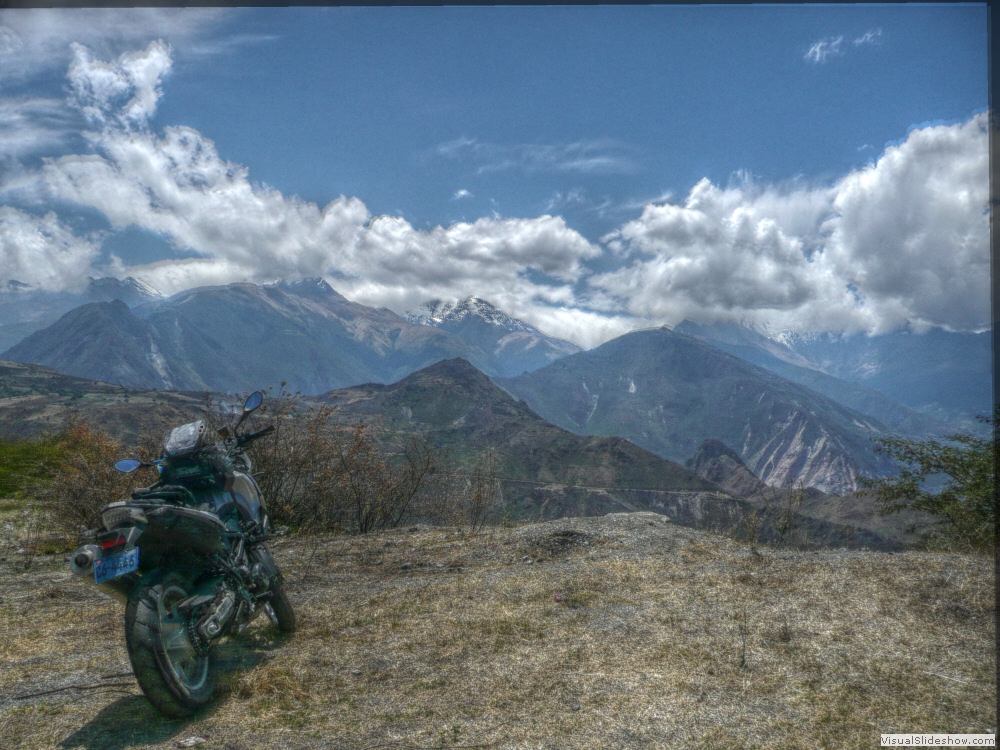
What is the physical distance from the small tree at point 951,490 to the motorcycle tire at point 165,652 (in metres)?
12.6

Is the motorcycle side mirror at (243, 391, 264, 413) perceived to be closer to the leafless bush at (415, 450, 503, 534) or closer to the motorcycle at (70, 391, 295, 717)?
the motorcycle at (70, 391, 295, 717)

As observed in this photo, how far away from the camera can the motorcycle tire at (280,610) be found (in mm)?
5902

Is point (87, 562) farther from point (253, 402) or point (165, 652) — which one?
point (253, 402)

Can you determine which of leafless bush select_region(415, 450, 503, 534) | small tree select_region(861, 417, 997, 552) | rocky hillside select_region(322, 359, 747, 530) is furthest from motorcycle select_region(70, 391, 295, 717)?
rocky hillside select_region(322, 359, 747, 530)

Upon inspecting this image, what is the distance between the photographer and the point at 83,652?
5789mm

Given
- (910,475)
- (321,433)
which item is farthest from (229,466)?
(910,475)

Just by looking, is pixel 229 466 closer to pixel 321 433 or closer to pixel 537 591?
pixel 537 591

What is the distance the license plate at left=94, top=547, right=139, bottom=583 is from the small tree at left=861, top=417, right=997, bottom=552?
43.1ft

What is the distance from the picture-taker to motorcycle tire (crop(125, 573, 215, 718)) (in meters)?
3.88

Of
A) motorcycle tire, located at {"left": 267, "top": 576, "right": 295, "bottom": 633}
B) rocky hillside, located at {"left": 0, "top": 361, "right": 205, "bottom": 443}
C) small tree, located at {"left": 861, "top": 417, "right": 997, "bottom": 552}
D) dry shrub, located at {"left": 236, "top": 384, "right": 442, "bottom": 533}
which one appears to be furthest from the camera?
rocky hillside, located at {"left": 0, "top": 361, "right": 205, "bottom": 443}

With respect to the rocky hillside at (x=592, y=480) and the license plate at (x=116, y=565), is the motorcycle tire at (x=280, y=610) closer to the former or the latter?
the license plate at (x=116, y=565)

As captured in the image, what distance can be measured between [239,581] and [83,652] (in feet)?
7.88

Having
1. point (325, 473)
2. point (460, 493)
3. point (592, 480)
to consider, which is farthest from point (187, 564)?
point (592, 480)

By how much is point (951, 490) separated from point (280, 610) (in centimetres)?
1746
